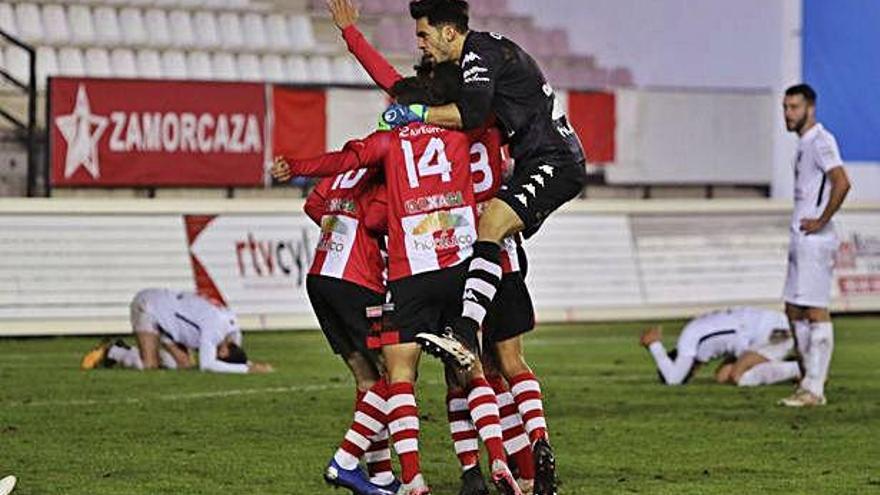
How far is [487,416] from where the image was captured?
826cm

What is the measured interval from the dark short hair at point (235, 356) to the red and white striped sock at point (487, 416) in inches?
287

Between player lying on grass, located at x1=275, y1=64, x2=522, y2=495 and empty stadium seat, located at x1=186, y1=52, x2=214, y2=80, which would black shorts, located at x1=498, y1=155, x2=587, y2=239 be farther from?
empty stadium seat, located at x1=186, y1=52, x2=214, y2=80

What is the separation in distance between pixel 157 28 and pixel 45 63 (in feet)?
5.00

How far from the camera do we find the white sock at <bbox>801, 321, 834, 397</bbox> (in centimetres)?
1310

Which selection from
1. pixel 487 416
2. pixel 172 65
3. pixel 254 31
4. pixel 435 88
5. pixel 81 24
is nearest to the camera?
pixel 487 416

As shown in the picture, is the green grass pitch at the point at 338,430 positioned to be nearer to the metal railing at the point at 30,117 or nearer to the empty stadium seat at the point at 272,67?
the metal railing at the point at 30,117

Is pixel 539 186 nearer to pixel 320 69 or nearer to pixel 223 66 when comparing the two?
pixel 223 66

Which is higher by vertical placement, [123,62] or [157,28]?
[157,28]

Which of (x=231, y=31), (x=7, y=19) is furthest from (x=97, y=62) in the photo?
(x=231, y=31)

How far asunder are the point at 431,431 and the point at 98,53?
14.2m

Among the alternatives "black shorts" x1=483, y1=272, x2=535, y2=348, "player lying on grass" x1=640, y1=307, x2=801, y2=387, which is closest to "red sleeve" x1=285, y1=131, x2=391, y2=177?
"black shorts" x1=483, y1=272, x2=535, y2=348

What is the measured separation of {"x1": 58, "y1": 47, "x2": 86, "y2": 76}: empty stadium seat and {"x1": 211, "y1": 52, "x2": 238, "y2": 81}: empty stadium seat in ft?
6.09

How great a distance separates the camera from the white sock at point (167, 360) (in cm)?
1590

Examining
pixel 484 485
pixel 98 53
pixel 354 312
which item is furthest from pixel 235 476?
pixel 98 53
